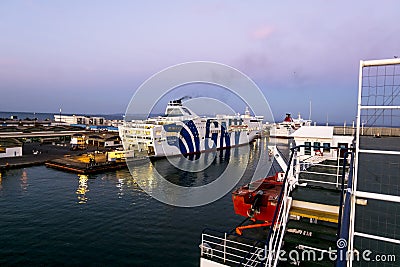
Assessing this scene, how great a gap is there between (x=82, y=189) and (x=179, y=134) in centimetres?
2358

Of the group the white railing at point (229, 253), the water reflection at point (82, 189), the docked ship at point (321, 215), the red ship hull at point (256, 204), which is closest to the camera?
the docked ship at point (321, 215)

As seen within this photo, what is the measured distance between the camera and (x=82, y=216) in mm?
16969

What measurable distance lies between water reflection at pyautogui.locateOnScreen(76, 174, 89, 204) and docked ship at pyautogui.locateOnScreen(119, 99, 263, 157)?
14.0 metres

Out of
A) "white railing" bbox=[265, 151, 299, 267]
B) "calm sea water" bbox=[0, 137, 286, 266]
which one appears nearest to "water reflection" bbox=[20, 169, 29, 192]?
"calm sea water" bbox=[0, 137, 286, 266]

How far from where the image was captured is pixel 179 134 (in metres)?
45.4

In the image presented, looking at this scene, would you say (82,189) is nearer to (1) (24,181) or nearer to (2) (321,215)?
(1) (24,181)

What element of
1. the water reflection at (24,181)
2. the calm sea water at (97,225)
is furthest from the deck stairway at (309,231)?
the water reflection at (24,181)

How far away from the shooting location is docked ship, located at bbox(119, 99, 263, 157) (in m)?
42.5

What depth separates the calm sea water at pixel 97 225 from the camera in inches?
478

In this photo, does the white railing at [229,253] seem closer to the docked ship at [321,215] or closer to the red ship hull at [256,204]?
the docked ship at [321,215]

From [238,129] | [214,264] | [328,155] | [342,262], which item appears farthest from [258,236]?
[238,129]

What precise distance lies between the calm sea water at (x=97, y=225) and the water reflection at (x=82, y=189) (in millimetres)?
73

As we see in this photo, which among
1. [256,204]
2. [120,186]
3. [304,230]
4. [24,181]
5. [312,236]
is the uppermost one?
[304,230]

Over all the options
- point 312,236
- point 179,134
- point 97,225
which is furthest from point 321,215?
point 179,134
